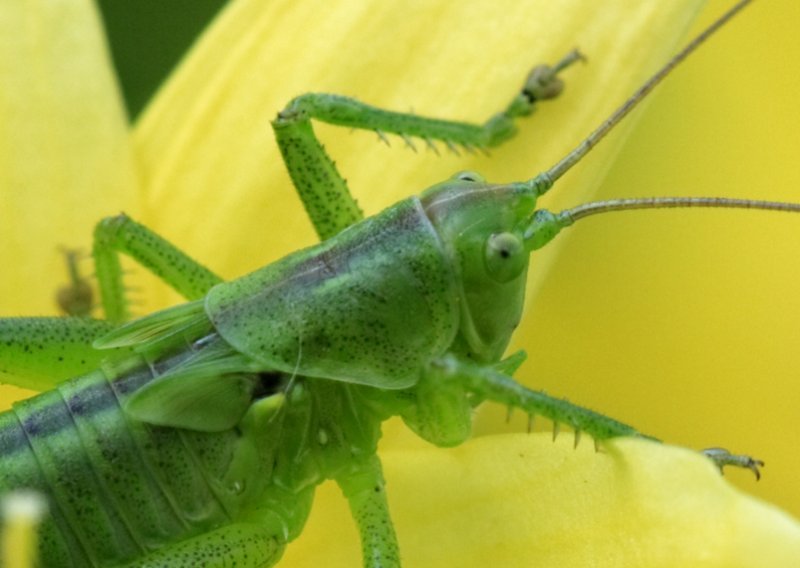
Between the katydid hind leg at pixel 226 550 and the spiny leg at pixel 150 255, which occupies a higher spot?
the spiny leg at pixel 150 255

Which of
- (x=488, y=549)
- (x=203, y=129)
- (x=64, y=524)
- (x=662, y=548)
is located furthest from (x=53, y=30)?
(x=662, y=548)

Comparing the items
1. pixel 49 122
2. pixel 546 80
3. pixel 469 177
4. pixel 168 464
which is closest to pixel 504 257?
pixel 469 177

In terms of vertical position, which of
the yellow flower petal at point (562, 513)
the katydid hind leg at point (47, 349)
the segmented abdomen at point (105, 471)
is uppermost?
the katydid hind leg at point (47, 349)

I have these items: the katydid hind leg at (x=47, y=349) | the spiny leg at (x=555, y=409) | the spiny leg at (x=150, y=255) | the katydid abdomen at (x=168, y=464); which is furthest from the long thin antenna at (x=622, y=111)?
the katydid hind leg at (x=47, y=349)

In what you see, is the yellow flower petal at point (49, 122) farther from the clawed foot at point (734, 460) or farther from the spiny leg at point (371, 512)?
the clawed foot at point (734, 460)

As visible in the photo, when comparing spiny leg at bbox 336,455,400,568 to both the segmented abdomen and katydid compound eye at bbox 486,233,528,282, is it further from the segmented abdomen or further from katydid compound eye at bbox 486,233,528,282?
katydid compound eye at bbox 486,233,528,282

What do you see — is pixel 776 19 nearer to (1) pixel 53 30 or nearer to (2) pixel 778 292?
(2) pixel 778 292

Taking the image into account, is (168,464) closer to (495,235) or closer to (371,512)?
(371,512)
